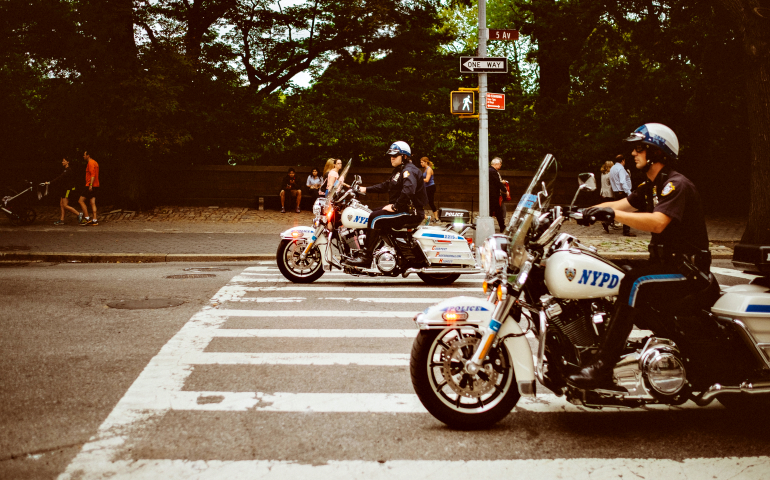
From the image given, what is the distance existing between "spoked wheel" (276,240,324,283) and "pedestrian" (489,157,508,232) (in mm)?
7480

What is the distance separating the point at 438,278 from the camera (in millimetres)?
10945

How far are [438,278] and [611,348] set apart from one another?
6.72m

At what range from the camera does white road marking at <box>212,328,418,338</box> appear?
23.6ft

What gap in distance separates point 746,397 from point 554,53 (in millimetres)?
22953

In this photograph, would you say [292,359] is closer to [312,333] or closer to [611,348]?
[312,333]

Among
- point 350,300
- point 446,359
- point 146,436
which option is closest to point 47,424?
point 146,436

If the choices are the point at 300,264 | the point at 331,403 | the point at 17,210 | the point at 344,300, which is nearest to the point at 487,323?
the point at 331,403

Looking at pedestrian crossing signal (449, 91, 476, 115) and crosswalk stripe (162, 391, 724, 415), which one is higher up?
pedestrian crossing signal (449, 91, 476, 115)

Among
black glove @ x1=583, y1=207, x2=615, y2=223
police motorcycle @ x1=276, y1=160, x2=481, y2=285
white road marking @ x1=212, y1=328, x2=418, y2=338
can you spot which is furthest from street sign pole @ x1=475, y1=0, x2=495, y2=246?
black glove @ x1=583, y1=207, x2=615, y2=223

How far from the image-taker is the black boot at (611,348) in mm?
4230

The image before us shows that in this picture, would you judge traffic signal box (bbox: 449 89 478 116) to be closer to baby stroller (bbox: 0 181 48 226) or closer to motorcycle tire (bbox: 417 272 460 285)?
motorcycle tire (bbox: 417 272 460 285)

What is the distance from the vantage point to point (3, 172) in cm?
2506

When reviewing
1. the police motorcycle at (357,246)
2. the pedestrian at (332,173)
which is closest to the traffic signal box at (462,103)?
the pedestrian at (332,173)

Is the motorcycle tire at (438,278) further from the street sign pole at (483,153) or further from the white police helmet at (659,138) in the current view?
the white police helmet at (659,138)
